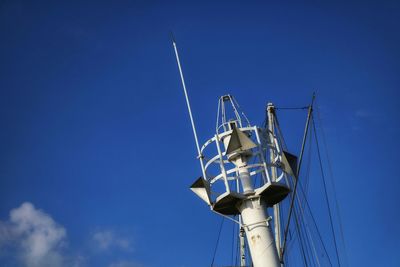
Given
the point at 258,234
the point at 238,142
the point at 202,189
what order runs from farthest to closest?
the point at 238,142 → the point at 202,189 → the point at 258,234

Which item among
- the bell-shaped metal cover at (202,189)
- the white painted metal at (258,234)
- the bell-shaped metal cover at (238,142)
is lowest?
the white painted metal at (258,234)

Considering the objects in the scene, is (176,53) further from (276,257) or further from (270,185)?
(276,257)

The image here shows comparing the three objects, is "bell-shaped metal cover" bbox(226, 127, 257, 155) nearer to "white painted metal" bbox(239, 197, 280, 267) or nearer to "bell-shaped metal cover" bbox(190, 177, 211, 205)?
"bell-shaped metal cover" bbox(190, 177, 211, 205)

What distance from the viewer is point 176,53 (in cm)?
2283

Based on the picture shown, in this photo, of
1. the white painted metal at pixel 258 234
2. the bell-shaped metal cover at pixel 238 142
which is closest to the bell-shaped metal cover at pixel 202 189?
the white painted metal at pixel 258 234

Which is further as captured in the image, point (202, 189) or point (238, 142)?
point (238, 142)

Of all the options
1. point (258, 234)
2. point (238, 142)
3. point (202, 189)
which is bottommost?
point (258, 234)

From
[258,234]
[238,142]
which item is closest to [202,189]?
[238,142]

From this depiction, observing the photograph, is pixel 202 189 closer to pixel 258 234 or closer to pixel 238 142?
pixel 238 142

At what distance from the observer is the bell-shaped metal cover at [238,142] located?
18156 millimetres

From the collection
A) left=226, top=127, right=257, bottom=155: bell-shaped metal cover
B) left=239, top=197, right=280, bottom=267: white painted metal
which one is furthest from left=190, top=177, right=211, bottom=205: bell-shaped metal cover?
left=226, top=127, right=257, bottom=155: bell-shaped metal cover

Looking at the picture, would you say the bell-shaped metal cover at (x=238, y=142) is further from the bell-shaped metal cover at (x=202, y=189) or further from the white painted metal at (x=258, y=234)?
the white painted metal at (x=258, y=234)

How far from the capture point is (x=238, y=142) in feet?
60.0

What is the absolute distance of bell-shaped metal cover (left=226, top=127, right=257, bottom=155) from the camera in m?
18.2
